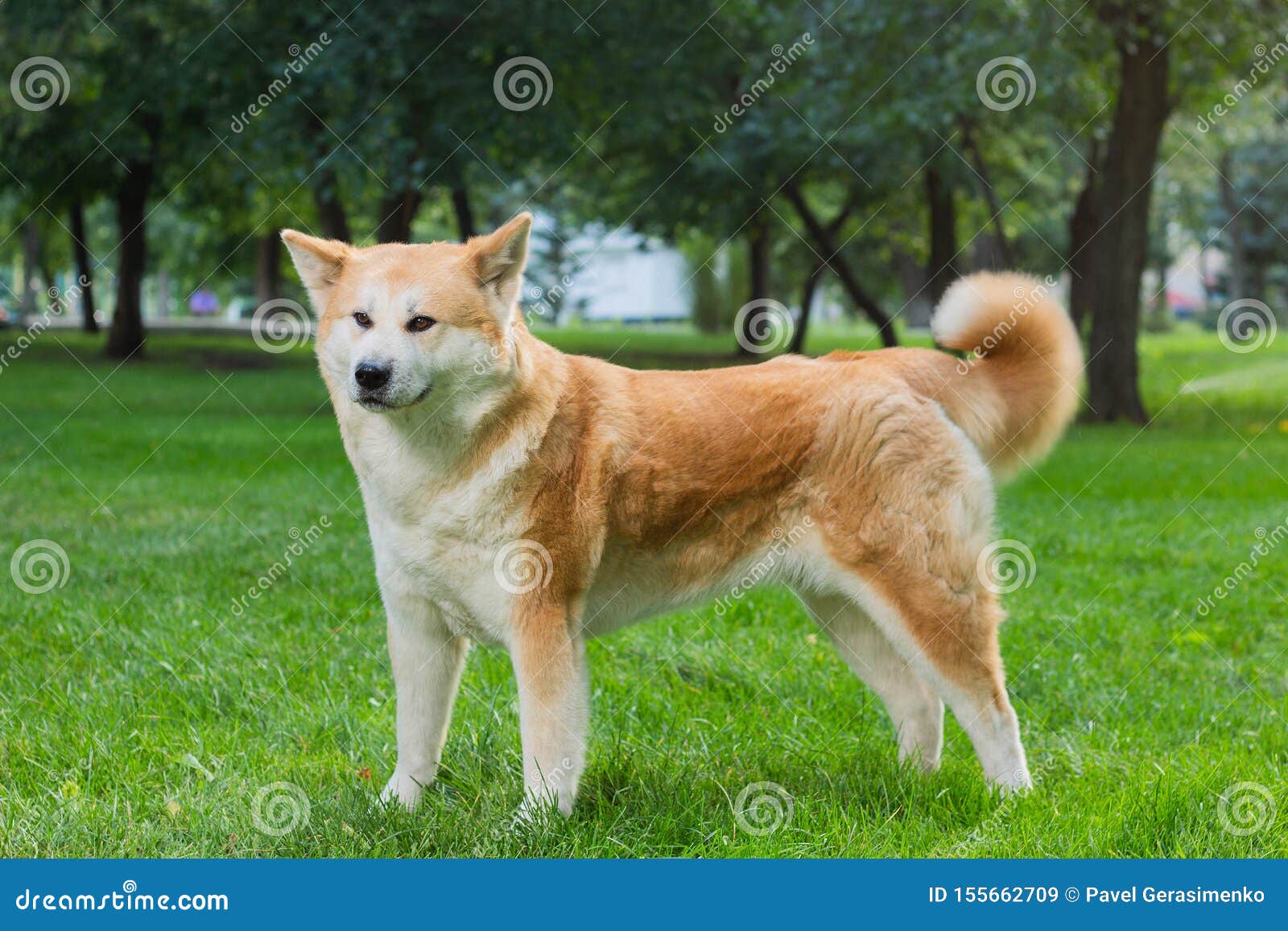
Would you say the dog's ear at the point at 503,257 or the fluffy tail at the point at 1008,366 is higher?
the dog's ear at the point at 503,257

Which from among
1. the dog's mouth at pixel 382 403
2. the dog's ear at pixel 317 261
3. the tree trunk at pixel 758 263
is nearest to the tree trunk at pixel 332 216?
the tree trunk at pixel 758 263

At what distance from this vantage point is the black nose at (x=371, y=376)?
11.3 feet

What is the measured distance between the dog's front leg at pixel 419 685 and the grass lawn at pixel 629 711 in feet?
0.31

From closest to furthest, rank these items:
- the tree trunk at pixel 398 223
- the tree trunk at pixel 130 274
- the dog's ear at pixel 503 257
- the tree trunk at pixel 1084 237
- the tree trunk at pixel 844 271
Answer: the dog's ear at pixel 503 257 → the tree trunk at pixel 398 223 → the tree trunk at pixel 1084 237 → the tree trunk at pixel 844 271 → the tree trunk at pixel 130 274

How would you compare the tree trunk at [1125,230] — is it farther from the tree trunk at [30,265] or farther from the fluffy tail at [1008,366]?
the tree trunk at [30,265]

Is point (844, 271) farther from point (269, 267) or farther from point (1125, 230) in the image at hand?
point (269, 267)

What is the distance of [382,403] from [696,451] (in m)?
1.02

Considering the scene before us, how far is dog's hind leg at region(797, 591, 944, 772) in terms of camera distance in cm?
437

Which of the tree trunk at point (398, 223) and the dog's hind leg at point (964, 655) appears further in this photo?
the tree trunk at point (398, 223)

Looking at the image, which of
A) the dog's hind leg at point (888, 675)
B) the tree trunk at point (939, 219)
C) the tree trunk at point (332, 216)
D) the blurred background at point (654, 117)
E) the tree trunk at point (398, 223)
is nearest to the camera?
the dog's hind leg at point (888, 675)

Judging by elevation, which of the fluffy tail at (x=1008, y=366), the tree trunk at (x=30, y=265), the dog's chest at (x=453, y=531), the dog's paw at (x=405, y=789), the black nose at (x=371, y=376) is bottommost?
the tree trunk at (x=30, y=265)

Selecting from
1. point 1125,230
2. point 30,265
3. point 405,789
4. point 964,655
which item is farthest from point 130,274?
point 964,655

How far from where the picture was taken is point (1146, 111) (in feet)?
47.0

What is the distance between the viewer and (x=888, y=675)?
14.6 feet
